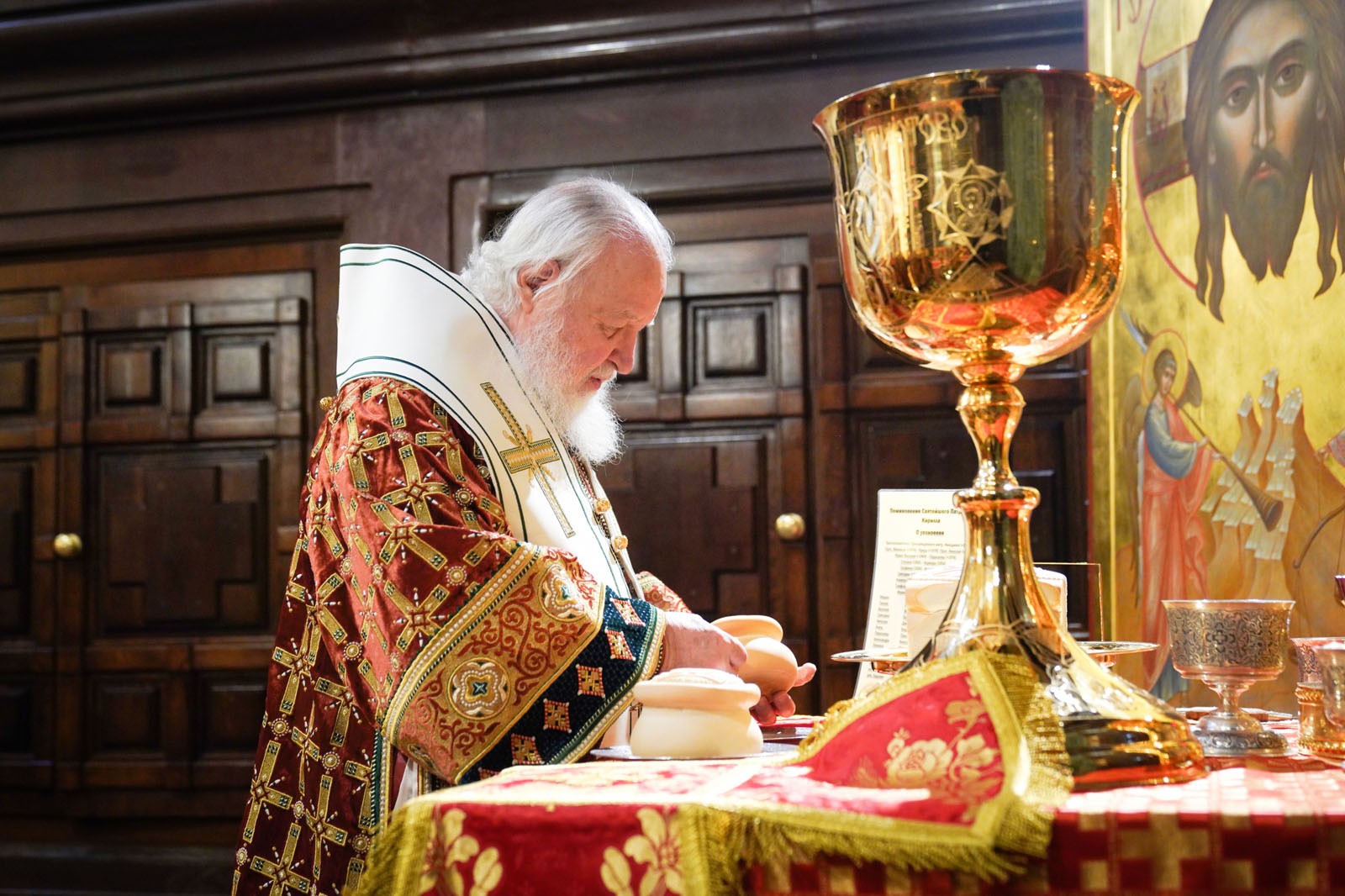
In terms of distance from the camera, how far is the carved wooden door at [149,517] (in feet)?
17.3

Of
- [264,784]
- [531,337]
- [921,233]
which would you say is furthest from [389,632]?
[921,233]

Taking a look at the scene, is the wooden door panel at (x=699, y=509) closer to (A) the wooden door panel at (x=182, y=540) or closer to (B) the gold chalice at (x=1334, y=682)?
(A) the wooden door panel at (x=182, y=540)

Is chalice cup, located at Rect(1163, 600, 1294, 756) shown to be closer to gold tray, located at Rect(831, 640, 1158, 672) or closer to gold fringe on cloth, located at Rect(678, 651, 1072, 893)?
gold tray, located at Rect(831, 640, 1158, 672)

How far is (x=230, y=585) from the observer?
17.5 feet

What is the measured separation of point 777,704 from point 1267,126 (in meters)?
1.50

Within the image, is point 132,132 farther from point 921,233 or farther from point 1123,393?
point 921,233

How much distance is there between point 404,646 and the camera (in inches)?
81.0

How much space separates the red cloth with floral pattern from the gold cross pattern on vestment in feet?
0.27

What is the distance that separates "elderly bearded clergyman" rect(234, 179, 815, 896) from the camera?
2047 mm

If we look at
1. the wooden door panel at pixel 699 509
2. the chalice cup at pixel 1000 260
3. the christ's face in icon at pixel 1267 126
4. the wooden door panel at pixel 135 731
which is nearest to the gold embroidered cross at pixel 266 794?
the chalice cup at pixel 1000 260

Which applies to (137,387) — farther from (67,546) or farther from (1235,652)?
(1235,652)

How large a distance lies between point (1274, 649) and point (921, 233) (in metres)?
0.60

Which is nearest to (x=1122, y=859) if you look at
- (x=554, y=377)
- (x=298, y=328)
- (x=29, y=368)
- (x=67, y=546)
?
(x=554, y=377)

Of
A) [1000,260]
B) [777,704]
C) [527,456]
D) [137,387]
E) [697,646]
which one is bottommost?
[777,704]
